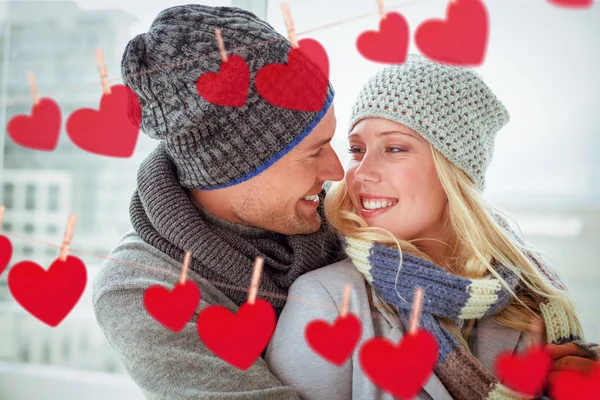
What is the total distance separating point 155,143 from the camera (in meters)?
2.50

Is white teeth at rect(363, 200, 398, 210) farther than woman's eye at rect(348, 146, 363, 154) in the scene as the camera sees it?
No

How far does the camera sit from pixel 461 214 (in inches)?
59.4

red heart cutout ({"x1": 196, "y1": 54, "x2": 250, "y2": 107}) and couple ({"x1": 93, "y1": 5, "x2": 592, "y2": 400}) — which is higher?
red heart cutout ({"x1": 196, "y1": 54, "x2": 250, "y2": 107})

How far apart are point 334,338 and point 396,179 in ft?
2.32

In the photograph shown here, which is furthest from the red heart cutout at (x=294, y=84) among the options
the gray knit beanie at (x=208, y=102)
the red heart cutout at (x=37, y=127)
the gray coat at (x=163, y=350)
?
the gray coat at (x=163, y=350)

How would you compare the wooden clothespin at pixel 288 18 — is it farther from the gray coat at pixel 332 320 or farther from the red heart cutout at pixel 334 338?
the gray coat at pixel 332 320

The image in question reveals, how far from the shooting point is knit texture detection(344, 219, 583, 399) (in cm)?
132

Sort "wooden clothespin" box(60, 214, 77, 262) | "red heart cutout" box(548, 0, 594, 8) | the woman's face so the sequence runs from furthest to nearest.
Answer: the woman's face
"wooden clothespin" box(60, 214, 77, 262)
"red heart cutout" box(548, 0, 594, 8)

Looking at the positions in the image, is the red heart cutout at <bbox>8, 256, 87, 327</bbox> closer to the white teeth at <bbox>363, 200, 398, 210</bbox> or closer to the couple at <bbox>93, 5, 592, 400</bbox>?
the couple at <bbox>93, 5, 592, 400</bbox>

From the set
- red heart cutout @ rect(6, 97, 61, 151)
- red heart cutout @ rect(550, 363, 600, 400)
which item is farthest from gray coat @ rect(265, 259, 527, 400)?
red heart cutout @ rect(6, 97, 61, 151)

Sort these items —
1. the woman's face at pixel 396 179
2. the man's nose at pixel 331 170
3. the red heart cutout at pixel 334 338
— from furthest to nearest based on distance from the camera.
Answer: the man's nose at pixel 331 170
the woman's face at pixel 396 179
the red heart cutout at pixel 334 338

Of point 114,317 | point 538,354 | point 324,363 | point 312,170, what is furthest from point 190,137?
point 538,354

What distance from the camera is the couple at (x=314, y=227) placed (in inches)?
53.2

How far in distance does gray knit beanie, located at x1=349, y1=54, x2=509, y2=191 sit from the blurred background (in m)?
0.19
